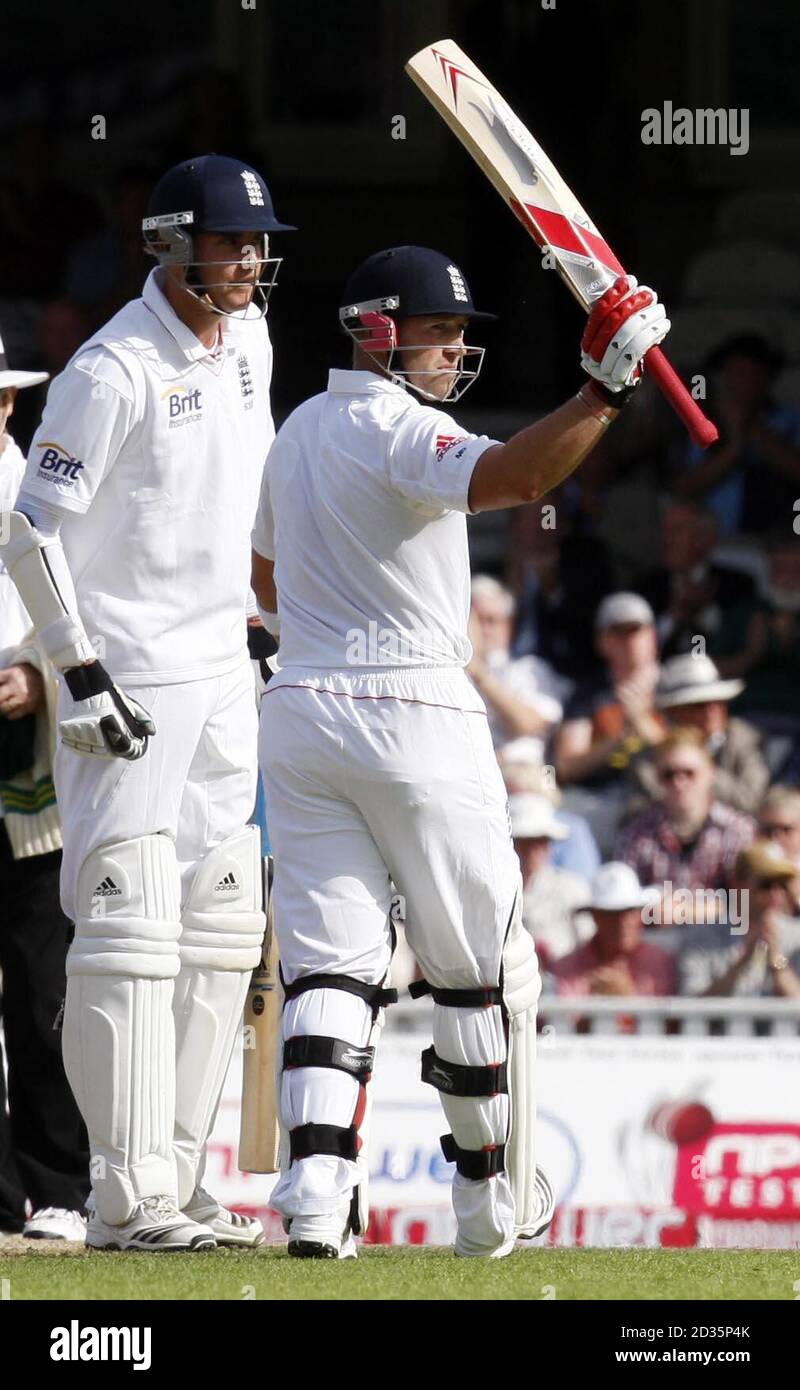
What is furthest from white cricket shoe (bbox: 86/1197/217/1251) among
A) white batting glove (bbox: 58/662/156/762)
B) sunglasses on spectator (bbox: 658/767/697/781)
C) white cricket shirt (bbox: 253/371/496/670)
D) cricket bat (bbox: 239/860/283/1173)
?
sunglasses on spectator (bbox: 658/767/697/781)

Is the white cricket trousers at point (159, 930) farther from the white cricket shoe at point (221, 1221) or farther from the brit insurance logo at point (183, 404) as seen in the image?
the brit insurance logo at point (183, 404)

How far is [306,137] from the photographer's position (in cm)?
1222

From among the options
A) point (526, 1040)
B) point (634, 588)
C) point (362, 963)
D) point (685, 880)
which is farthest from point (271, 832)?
point (634, 588)

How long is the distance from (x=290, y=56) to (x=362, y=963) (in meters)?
8.49

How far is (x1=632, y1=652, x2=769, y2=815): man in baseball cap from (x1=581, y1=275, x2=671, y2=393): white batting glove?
4875 mm

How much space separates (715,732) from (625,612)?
0.72m

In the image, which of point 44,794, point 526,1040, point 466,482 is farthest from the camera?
point 44,794

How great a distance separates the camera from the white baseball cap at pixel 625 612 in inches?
386

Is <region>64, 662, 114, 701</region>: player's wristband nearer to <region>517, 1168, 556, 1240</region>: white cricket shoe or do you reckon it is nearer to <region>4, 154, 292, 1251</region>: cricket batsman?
<region>4, 154, 292, 1251</region>: cricket batsman

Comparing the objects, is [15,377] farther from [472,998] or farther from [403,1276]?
[403,1276]

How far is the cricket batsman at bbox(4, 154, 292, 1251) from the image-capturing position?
194 inches

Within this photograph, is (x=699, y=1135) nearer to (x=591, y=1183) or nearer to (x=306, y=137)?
(x=591, y=1183)

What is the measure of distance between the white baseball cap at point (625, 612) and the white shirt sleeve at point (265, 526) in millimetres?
4759

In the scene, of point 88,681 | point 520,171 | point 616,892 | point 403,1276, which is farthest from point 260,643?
point 616,892
